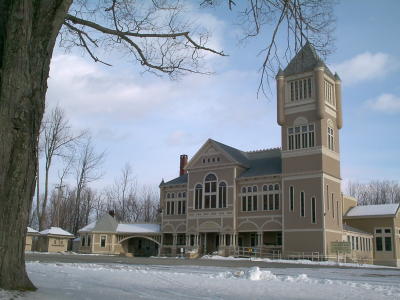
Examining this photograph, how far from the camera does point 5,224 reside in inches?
244

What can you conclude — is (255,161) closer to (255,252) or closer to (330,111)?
(330,111)

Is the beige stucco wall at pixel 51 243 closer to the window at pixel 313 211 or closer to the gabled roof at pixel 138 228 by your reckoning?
the gabled roof at pixel 138 228

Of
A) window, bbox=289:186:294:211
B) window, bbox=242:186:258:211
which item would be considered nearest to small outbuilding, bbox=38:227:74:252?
window, bbox=242:186:258:211

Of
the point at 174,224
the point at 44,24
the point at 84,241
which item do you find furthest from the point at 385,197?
the point at 44,24

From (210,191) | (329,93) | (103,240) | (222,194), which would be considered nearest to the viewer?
(329,93)

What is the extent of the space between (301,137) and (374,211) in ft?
33.8

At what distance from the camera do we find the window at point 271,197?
41750 millimetres

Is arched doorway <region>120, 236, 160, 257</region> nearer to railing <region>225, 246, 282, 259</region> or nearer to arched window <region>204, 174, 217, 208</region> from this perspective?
arched window <region>204, 174, 217, 208</region>

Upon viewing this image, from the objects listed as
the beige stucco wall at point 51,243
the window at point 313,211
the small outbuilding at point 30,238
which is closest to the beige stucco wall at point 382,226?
the window at point 313,211

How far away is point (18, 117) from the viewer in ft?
20.9

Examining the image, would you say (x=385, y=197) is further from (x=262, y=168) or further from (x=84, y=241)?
(x=84, y=241)

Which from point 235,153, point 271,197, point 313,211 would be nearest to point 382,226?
point 313,211

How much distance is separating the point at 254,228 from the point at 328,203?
282 inches

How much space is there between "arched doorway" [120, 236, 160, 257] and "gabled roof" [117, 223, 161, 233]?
137cm
